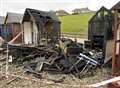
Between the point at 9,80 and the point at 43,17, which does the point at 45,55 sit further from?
the point at 43,17

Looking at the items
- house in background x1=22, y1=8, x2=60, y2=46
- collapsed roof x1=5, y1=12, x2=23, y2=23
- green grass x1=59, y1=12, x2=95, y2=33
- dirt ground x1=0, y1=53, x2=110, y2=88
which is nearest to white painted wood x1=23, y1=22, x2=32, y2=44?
house in background x1=22, y1=8, x2=60, y2=46

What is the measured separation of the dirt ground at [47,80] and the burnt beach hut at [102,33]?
2.46m

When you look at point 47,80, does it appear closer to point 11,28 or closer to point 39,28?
point 39,28

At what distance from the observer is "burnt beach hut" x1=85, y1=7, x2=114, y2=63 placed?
16031 mm

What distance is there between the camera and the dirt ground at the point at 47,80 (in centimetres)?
1109

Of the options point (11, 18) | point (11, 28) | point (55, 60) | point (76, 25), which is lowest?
point (55, 60)

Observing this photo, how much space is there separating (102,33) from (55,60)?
613 cm

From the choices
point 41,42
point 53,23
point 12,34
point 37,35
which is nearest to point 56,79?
point 41,42

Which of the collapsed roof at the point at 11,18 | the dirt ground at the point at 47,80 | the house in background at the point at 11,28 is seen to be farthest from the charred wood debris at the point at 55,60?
the collapsed roof at the point at 11,18

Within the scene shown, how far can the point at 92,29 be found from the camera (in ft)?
69.9

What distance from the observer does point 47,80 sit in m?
11.9

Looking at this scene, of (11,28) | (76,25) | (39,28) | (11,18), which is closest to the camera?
(39,28)

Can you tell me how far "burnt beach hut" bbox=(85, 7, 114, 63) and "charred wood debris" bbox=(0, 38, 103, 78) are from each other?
66cm

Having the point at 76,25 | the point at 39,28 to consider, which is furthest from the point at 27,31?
the point at 76,25
